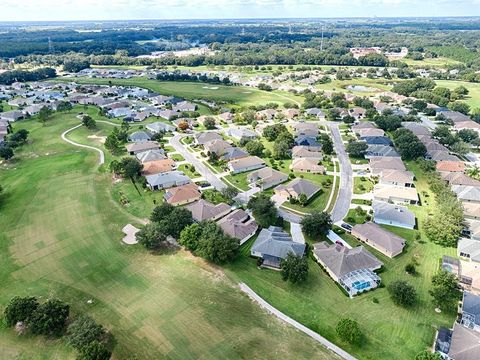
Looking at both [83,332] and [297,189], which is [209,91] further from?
[83,332]

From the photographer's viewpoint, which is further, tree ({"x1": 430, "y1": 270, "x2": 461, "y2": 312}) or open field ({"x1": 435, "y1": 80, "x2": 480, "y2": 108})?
open field ({"x1": 435, "y1": 80, "x2": 480, "y2": 108})

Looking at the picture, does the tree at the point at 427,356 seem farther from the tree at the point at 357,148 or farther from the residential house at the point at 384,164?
the tree at the point at 357,148

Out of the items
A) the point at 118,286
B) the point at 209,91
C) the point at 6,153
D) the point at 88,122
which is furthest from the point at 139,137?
the point at 209,91

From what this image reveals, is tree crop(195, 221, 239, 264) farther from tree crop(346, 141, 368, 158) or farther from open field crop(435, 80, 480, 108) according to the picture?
open field crop(435, 80, 480, 108)

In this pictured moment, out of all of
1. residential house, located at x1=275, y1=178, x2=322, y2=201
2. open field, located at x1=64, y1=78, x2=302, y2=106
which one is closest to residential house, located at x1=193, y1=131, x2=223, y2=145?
residential house, located at x1=275, y1=178, x2=322, y2=201

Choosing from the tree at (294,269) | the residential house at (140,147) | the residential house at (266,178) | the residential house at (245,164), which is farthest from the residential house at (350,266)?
the residential house at (140,147)
